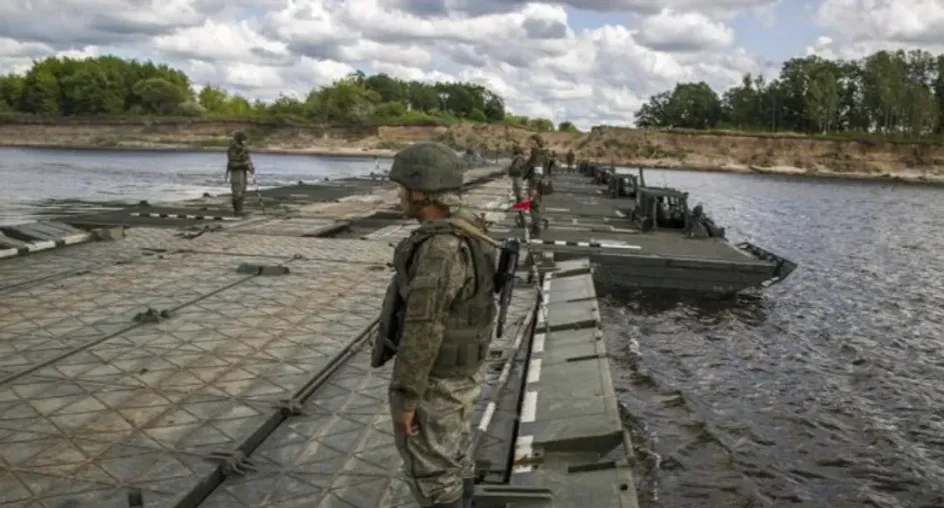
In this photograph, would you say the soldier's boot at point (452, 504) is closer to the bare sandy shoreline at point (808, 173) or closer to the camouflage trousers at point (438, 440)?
the camouflage trousers at point (438, 440)

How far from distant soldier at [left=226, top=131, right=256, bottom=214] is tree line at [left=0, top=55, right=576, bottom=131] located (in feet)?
302

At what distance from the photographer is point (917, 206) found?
183 feet

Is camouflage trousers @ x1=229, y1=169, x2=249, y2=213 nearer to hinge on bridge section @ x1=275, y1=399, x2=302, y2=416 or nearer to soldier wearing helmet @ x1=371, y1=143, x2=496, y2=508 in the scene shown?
hinge on bridge section @ x1=275, y1=399, x2=302, y2=416

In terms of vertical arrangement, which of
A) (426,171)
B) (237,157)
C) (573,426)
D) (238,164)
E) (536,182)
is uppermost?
(426,171)

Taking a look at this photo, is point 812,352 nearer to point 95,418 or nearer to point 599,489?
point 599,489

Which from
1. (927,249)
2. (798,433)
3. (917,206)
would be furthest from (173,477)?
(917,206)

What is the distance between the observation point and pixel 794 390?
13.4 metres

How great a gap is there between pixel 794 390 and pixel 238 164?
1493 cm

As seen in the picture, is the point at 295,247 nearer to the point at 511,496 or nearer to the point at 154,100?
the point at 511,496

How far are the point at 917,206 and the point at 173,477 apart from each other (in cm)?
5913

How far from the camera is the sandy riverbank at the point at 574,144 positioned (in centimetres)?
9794

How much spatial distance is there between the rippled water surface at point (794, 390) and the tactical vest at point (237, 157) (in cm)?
1037

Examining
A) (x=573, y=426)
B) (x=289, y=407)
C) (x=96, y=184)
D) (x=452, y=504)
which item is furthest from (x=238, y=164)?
(x=96, y=184)

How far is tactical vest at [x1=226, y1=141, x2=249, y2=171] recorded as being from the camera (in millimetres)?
21875
